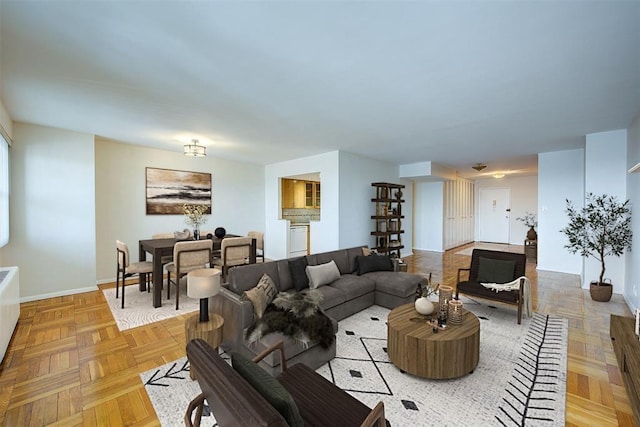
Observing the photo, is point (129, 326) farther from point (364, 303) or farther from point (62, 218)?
point (364, 303)

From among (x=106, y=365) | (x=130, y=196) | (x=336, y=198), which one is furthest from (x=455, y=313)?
(x=130, y=196)

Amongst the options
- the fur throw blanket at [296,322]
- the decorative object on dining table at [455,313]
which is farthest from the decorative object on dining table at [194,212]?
the decorative object on dining table at [455,313]

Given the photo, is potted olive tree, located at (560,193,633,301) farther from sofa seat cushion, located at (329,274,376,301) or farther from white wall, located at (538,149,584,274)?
sofa seat cushion, located at (329,274,376,301)

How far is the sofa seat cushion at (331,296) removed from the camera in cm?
301

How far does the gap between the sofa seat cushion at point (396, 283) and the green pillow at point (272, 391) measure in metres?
2.64

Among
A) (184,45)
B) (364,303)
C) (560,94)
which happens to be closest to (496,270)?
(364,303)

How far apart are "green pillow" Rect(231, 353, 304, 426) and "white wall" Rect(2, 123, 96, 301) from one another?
4555 millimetres

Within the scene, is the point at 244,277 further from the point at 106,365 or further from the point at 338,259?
the point at 338,259

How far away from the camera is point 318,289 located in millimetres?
3209

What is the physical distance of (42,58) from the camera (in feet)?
7.06

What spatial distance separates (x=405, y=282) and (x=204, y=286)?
A: 2.46 m

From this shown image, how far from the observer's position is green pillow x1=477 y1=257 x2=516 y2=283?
3568 millimetres

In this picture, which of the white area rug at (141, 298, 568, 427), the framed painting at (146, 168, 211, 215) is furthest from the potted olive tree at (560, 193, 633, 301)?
the framed painting at (146, 168, 211, 215)

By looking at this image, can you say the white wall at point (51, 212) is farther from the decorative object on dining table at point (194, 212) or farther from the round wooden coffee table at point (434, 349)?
the round wooden coffee table at point (434, 349)
